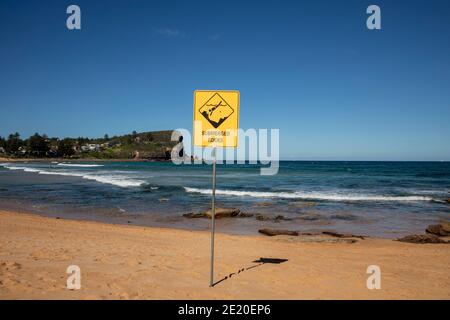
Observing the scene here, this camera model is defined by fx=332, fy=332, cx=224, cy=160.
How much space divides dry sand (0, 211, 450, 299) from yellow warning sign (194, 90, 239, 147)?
2685 mm

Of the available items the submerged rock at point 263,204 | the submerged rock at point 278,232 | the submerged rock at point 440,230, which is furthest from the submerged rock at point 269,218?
the submerged rock at point 440,230

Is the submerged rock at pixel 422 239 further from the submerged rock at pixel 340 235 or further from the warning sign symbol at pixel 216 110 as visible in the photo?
the warning sign symbol at pixel 216 110

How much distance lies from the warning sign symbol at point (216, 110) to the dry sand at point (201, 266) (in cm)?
301

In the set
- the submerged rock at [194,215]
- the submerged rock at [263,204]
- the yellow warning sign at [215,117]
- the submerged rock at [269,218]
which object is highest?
the yellow warning sign at [215,117]

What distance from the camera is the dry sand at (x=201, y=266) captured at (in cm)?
586

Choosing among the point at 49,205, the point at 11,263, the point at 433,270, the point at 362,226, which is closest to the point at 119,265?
the point at 11,263

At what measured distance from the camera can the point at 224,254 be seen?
31.7 ft

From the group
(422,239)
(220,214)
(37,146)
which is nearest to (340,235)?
(422,239)

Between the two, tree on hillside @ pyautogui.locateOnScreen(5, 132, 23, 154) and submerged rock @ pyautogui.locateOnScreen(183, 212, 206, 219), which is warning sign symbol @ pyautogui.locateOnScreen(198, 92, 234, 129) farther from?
tree on hillside @ pyautogui.locateOnScreen(5, 132, 23, 154)

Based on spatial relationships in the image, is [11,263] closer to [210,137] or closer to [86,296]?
[86,296]

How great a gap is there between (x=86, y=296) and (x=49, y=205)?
18531mm

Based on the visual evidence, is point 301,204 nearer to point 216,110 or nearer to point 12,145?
point 216,110

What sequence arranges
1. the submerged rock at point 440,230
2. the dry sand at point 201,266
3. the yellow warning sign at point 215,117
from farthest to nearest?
the submerged rock at point 440,230 → the dry sand at point 201,266 → the yellow warning sign at point 215,117

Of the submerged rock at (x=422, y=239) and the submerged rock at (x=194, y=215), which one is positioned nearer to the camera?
the submerged rock at (x=422, y=239)
